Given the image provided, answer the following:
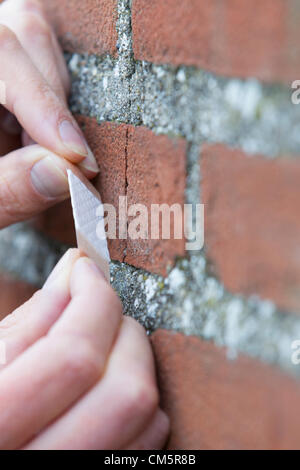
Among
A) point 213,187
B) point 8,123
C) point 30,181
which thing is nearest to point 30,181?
point 30,181

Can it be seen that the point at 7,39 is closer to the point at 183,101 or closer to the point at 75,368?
the point at 183,101

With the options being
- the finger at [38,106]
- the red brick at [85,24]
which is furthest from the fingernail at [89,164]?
the red brick at [85,24]

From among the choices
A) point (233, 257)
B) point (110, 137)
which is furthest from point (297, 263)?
point (110, 137)

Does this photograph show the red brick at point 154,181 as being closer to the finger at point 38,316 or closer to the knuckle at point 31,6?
the finger at point 38,316

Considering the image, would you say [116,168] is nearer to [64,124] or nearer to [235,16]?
[64,124]
